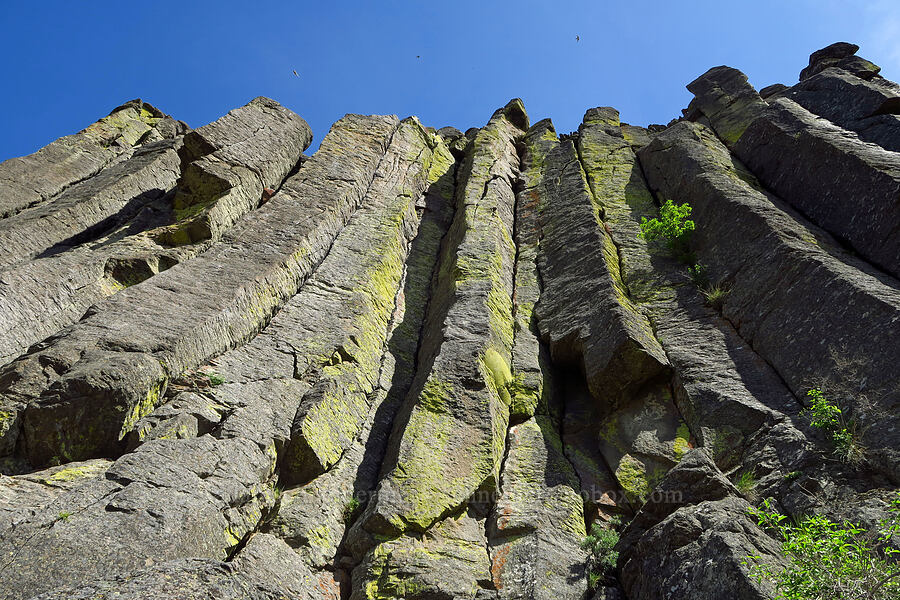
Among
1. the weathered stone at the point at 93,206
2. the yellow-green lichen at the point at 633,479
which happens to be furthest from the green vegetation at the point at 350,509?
the weathered stone at the point at 93,206

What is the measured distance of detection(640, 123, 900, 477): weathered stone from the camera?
9.70 meters

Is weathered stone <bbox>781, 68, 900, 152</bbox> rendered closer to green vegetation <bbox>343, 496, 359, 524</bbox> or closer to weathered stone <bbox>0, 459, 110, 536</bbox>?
green vegetation <bbox>343, 496, 359, 524</bbox>

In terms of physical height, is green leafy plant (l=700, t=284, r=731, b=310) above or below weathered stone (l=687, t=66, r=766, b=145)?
below

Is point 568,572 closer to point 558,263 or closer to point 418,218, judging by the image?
point 558,263

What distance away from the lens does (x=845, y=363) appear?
10.1 metres

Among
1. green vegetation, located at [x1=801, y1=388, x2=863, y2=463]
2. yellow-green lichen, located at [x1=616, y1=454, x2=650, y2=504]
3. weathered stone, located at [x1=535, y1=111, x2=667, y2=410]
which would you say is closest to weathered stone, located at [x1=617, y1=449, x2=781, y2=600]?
yellow-green lichen, located at [x1=616, y1=454, x2=650, y2=504]

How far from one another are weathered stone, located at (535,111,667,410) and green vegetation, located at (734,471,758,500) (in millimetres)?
2868

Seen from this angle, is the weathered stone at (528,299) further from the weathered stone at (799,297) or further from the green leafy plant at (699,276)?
the weathered stone at (799,297)

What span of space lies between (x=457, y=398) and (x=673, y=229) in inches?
335

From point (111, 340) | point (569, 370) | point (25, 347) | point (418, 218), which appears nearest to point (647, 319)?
point (569, 370)

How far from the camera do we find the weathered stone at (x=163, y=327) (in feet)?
29.7

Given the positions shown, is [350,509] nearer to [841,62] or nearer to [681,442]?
[681,442]

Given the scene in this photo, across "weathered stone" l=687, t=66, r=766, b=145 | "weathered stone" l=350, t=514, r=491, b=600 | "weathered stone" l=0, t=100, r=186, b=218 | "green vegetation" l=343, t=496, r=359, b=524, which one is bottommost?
"weathered stone" l=350, t=514, r=491, b=600

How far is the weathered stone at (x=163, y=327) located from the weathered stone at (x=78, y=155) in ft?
32.2
